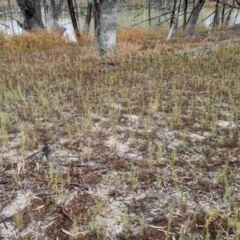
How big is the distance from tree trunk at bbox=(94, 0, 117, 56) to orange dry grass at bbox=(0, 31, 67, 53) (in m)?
2.30

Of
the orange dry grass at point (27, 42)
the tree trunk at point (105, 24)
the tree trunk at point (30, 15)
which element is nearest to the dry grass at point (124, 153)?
the tree trunk at point (105, 24)

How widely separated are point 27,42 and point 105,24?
2813 mm

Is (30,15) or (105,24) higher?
(105,24)

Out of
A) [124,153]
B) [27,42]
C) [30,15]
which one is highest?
[30,15]

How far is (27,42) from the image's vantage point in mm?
10188

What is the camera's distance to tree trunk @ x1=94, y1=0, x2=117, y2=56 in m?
8.55

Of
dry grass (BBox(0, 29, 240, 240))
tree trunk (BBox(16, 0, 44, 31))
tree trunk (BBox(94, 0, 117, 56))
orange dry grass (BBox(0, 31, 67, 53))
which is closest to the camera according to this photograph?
dry grass (BBox(0, 29, 240, 240))

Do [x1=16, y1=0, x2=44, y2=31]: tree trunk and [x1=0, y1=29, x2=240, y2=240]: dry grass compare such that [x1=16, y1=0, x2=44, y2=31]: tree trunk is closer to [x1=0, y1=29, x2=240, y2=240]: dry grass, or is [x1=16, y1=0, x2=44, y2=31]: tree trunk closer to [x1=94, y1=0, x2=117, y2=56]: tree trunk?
[x1=94, y1=0, x2=117, y2=56]: tree trunk

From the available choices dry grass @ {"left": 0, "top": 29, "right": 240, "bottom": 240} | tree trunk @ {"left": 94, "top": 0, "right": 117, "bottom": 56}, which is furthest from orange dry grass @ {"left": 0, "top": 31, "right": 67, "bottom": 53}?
dry grass @ {"left": 0, "top": 29, "right": 240, "bottom": 240}

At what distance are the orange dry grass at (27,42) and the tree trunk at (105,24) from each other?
2.30 meters

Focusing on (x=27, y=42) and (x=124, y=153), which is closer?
(x=124, y=153)

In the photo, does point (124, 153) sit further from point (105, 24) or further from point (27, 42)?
point (27, 42)

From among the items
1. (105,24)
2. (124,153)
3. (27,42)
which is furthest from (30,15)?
(124,153)

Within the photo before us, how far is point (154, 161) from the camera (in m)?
3.12
